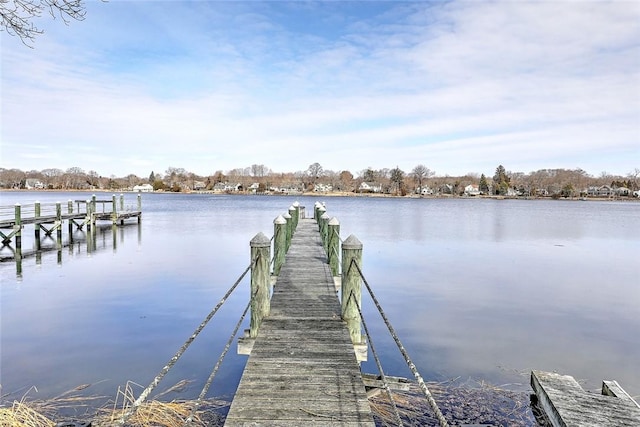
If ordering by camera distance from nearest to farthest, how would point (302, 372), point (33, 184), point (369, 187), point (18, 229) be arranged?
point (302, 372), point (18, 229), point (369, 187), point (33, 184)

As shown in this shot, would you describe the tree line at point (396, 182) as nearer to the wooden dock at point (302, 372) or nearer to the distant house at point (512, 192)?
the distant house at point (512, 192)

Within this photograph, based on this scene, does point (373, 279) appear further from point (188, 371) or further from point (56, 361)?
→ point (56, 361)

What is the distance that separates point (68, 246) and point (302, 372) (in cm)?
2801

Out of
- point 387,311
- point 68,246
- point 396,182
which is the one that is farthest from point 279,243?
point 396,182

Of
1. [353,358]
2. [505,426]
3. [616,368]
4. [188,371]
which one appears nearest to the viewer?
[353,358]

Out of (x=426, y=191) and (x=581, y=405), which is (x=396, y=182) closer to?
(x=426, y=191)

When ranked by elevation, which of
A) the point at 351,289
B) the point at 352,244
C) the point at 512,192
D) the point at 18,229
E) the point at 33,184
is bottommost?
the point at 18,229

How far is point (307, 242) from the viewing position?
17141 millimetres

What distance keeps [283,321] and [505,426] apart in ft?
14.0

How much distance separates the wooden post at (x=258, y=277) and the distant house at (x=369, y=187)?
161 meters

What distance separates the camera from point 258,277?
23.7 ft

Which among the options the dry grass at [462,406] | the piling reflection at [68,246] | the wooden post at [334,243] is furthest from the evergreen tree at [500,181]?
the dry grass at [462,406]

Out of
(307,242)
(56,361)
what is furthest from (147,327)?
(307,242)

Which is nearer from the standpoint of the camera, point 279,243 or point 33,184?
point 279,243
